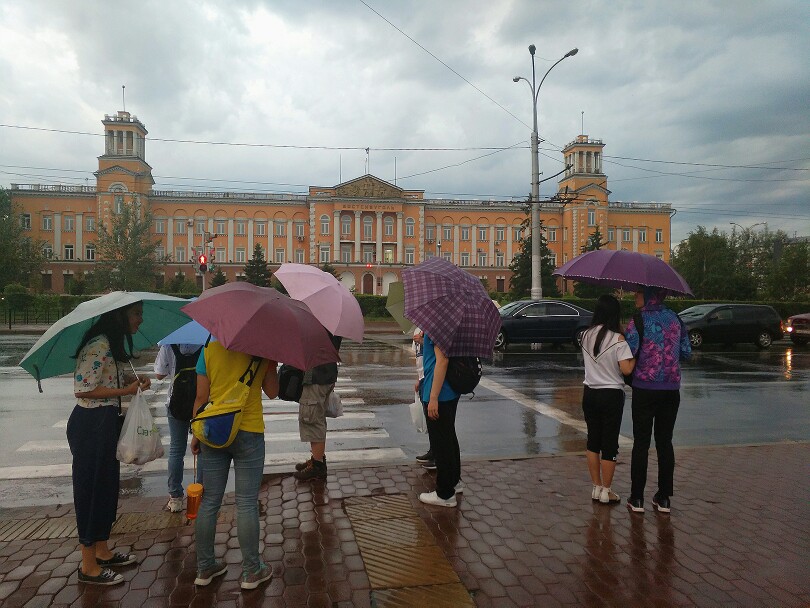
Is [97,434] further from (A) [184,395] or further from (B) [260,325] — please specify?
(B) [260,325]

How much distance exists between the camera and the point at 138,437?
3.79 meters

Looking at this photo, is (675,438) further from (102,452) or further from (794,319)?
(794,319)

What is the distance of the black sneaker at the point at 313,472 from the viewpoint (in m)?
5.73

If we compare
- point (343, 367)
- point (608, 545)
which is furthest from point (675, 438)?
point (343, 367)

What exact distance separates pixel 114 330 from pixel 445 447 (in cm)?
280

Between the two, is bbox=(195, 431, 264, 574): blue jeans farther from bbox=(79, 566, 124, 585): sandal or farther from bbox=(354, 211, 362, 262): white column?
bbox=(354, 211, 362, 262): white column

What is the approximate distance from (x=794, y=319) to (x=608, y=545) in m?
22.5

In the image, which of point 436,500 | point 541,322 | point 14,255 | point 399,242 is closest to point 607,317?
point 436,500

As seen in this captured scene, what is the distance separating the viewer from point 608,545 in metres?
4.33

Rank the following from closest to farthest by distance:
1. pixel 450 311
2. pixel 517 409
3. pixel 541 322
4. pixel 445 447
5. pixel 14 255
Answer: pixel 450 311, pixel 445 447, pixel 517 409, pixel 541 322, pixel 14 255

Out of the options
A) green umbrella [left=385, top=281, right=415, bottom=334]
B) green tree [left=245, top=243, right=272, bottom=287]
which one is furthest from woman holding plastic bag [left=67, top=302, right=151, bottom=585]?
green tree [left=245, top=243, right=272, bottom=287]

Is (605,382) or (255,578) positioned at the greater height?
(605,382)

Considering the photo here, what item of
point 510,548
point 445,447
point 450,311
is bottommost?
point 510,548

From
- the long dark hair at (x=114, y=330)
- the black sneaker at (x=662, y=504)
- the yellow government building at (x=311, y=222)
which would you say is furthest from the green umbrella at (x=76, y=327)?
the yellow government building at (x=311, y=222)
